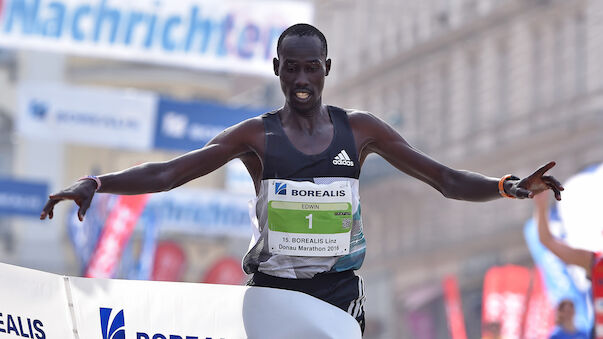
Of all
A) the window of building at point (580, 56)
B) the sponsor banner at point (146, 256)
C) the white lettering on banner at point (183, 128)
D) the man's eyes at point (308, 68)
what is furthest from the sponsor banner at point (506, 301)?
the window of building at point (580, 56)

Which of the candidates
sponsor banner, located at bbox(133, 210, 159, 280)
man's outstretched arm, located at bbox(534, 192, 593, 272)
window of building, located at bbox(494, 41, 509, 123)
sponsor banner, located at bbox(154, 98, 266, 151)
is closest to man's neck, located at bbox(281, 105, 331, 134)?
man's outstretched arm, located at bbox(534, 192, 593, 272)

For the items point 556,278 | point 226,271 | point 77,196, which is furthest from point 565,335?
point 226,271

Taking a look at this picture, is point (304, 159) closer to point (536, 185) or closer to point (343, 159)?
point (343, 159)

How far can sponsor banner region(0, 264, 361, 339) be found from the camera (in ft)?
12.6

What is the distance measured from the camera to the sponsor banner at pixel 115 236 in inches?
851

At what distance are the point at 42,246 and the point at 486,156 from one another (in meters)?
14.9

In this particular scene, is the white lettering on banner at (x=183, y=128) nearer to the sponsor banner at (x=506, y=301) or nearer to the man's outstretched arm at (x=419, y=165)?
the sponsor banner at (x=506, y=301)

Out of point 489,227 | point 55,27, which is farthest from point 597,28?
point 55,27

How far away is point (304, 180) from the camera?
400 cm

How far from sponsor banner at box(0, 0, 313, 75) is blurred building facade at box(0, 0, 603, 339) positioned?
11.4m

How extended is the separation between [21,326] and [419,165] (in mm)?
1277

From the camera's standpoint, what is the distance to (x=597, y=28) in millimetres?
38156

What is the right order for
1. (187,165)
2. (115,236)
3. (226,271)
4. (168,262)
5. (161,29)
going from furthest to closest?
1. (226,271)
2. (168,262)
3. (161,29)
4. (115,236)
5. (187,165)

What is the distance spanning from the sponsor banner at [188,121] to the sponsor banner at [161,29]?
42.3 inches
